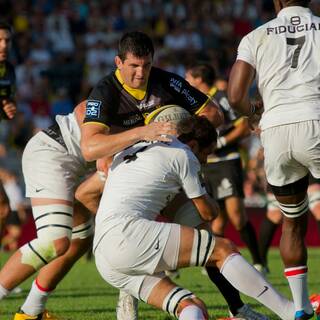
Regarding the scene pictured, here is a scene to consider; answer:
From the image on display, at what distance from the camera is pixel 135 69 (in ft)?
24.0

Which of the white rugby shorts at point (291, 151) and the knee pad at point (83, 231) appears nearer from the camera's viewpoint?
the white rugby shorts at point (291, 151)

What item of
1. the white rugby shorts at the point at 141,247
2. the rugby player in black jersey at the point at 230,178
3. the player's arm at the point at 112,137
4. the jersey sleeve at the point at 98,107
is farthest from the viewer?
the rugby player in black jersey at the point at 230,178

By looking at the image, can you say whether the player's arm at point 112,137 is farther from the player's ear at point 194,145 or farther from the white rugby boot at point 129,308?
the white rugby boot at point 129,308

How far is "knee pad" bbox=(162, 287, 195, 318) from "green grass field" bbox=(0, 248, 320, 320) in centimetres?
180

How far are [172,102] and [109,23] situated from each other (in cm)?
1628

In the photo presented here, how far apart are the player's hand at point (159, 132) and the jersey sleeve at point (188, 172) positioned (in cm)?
15

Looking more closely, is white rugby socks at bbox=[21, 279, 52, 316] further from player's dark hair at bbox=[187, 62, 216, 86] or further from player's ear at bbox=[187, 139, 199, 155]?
player's dark hair at bbox=[187, 62, 216, 86]

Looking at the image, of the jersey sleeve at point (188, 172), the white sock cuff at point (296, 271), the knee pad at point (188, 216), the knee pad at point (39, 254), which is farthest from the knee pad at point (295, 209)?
the knee pad at point (39, 254)

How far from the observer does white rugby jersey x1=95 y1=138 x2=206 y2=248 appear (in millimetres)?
6605

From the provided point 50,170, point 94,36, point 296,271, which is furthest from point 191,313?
point 94,36

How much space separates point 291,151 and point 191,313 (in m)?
1.64

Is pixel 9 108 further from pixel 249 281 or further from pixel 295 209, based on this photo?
pixel 249 281

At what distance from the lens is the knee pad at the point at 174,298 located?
6.45 m

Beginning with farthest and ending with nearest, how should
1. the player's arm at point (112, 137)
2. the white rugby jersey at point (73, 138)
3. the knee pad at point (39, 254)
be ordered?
the white rugby jersey at point (73, 138) → the knee pad at point (39, 254) → the player's arm at point (112, 137)
